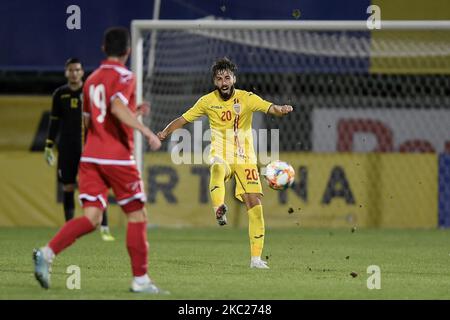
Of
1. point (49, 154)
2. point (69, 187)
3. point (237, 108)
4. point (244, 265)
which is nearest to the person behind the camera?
point (244, 265)

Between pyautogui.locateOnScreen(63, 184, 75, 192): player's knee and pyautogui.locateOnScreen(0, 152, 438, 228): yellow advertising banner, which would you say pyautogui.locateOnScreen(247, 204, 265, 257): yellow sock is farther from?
pyautogui.locateOnScreen(0, 152, 438, 228): yellow advertising banner

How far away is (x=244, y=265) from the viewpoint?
35.7 ft

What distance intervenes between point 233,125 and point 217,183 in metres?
0.63

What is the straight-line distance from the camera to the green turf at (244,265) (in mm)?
8273

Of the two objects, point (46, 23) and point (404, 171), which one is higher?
point (46, 23)

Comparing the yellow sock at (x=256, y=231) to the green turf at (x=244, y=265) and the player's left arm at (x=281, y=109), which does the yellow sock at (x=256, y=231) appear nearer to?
the green turf at (x=244, y=265)

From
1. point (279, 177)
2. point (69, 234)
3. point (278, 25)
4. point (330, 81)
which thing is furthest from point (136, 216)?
point (330, 81)

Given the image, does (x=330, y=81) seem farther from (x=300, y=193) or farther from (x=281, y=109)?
(x=281, y=109)

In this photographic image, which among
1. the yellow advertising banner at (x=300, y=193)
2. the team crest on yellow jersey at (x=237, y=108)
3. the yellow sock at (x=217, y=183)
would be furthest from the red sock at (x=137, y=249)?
the yellow advertising banner at (x=300, y=193)

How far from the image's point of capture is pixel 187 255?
12234 millimetres

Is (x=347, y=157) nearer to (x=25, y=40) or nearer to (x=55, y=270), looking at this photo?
(x=25, y=40)

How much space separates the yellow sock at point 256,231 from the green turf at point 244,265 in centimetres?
24
